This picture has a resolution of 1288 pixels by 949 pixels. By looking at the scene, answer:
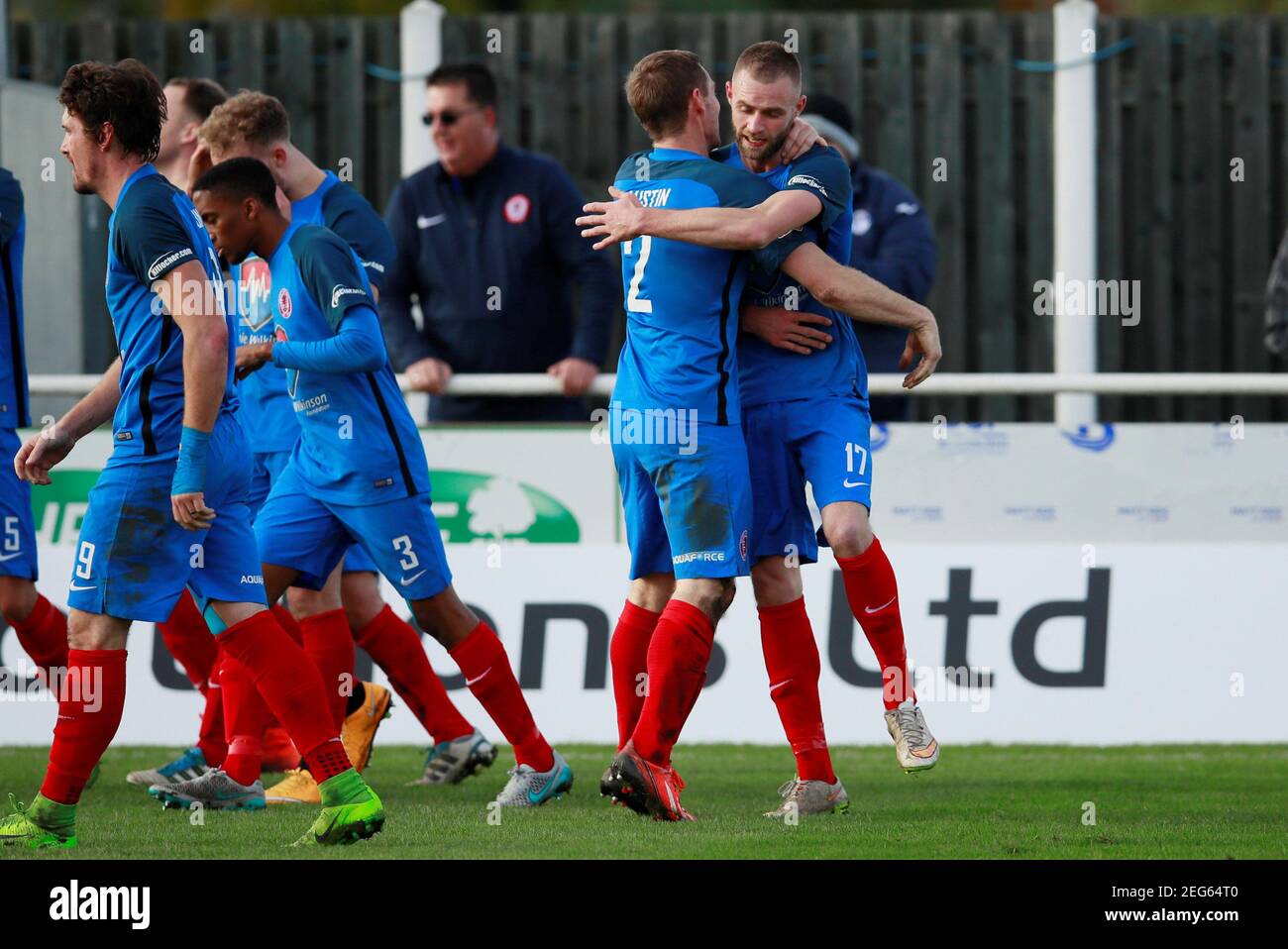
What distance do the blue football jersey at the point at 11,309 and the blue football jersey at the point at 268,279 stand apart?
2.36 ft

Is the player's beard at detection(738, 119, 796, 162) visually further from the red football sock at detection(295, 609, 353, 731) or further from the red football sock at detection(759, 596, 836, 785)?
the red football sock at detection(295, 609, 353, 731)

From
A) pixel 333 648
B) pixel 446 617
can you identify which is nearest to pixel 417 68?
pixel 333 648

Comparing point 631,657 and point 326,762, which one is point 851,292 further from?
point 326,762

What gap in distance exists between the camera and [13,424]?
6.82 meters

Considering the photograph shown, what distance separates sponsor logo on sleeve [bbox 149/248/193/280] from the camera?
217 inches

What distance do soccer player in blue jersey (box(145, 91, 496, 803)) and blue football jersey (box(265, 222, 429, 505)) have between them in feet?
0.58

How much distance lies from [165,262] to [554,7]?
67.3ft

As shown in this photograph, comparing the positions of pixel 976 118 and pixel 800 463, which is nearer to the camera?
pixel 800 463

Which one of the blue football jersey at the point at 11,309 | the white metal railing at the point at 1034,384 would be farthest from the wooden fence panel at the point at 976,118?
the blue football jersey at the point at 11,309

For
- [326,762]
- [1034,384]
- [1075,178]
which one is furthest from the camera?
[1075,178]

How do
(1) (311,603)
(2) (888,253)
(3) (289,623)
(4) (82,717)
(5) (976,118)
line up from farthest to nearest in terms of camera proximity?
(5) (976,118), (2) (888,253), (3) (289,623), (1) (311,603), (4) (82,717)

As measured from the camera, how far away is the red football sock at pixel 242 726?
676cm

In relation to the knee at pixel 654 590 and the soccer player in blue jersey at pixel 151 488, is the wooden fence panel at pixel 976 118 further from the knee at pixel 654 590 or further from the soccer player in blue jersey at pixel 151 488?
the soccer player in blue jersey at pixel 151 488

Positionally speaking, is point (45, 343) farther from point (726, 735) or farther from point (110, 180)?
point (110, 180)
